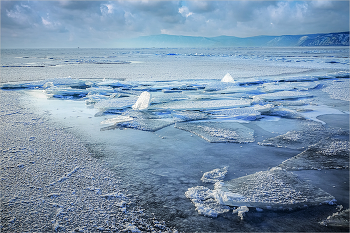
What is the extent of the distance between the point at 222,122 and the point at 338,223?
9.42ft

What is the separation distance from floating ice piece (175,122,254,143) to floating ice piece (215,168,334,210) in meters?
1.13

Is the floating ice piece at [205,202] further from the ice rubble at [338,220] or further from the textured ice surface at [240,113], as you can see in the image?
the textured ice surface at [240,113]

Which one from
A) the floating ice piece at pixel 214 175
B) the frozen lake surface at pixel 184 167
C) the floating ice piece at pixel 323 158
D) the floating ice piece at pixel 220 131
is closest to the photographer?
the frozen lake surface at pixel 184 167

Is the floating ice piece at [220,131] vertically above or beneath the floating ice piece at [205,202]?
above

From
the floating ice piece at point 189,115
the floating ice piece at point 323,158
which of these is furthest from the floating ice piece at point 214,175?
the floating ice piece at point 189,115

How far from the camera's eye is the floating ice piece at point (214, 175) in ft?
7.93

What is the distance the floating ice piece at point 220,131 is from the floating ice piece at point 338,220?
5.55 feet

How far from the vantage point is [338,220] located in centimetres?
182

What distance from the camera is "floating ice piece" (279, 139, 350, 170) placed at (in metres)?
2.71

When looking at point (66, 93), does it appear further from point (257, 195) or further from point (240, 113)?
point (257, 195)

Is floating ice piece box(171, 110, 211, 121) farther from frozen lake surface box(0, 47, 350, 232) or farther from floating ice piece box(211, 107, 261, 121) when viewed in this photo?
floating ice piece box(211, 107, 261, 121)

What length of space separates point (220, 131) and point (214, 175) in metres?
1.53

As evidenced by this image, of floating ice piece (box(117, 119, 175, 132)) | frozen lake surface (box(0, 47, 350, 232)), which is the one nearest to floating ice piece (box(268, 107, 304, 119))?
frozen lake surface (box(0, 47, 350, 232))

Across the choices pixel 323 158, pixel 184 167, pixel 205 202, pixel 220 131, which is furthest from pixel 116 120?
pixel 323 158
